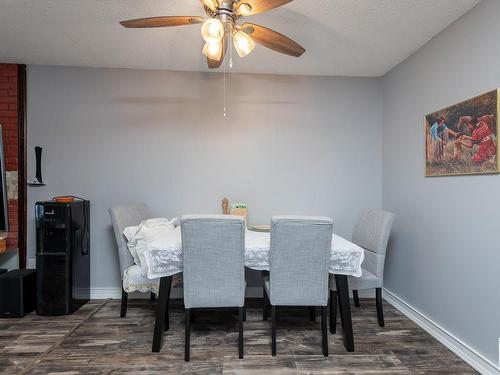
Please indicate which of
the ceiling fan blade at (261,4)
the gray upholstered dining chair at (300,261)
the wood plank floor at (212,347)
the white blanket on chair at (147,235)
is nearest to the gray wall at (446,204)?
the wood plank floor at (212,347)

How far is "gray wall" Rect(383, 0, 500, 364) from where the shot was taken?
1.89 metres

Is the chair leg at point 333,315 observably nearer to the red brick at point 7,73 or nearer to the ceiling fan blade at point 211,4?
the ceiling fan blade at point 211,4

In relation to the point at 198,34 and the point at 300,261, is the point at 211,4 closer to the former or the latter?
the point at 198,34

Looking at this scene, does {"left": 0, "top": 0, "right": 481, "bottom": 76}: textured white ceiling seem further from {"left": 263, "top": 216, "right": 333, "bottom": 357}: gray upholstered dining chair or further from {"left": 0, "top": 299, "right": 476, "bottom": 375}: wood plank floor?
{"left": 0, "top": 299, "right": 476, "bottom": 375}: wood plank floor

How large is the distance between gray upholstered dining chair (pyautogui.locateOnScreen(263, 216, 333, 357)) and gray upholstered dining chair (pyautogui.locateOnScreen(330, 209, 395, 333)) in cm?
33

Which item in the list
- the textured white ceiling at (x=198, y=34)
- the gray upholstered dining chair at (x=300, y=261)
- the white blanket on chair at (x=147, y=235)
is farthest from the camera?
the white blanket on chair at (x=147, y=235)

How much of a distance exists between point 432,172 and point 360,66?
53.2 inches

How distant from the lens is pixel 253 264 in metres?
2.11

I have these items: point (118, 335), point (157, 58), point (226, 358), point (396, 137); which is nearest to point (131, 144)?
point (157, 58)

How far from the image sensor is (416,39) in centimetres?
248

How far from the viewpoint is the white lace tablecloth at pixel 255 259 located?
203 centimetres

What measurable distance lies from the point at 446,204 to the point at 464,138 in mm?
523

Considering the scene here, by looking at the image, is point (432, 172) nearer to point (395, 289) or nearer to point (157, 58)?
point (395, 289)

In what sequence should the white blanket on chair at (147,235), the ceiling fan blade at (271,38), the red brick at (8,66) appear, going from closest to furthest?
the ceiling fan blade at (271,38)
the white blanket on chair at (147,235)
the red brick at (8,66)
